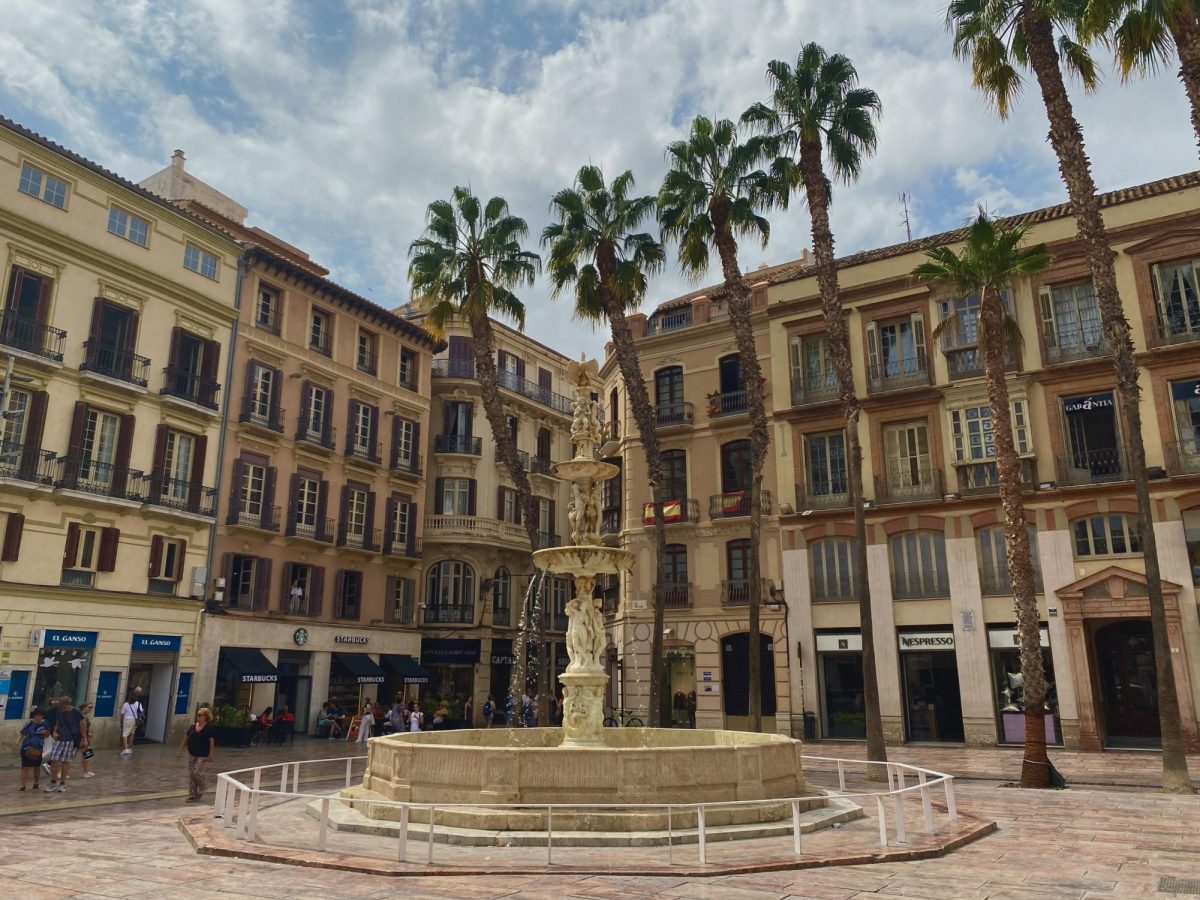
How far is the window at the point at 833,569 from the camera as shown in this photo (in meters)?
31.9

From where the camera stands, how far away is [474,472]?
147 ft

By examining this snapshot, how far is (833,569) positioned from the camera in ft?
106

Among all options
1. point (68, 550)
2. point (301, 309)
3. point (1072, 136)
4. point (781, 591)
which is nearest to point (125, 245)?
point (301, 309)

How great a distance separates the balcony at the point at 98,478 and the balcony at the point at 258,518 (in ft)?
12.1

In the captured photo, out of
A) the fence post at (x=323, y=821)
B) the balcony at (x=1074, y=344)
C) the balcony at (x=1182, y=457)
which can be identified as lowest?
the fence post at (x=323, y=821)

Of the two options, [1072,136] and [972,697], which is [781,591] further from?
[1072,136]

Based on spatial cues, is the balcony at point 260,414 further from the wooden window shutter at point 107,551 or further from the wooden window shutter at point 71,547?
the wooden window shutter at point 71,547

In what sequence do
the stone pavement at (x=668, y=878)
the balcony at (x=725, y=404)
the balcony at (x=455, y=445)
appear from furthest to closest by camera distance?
the balcony at (x=455, y=445) → the balcony at (x=725, y=404) → the stone pavement at (x=668, y=878)

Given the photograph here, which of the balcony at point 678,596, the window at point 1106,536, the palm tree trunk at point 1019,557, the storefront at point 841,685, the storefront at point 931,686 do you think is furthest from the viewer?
the balcony at point 678,596

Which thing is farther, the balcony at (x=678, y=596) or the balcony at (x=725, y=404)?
the balcony at (x=725, y=404)

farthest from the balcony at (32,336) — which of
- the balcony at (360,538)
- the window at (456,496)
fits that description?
the window at (456,496)

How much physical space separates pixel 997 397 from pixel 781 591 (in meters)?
13.7

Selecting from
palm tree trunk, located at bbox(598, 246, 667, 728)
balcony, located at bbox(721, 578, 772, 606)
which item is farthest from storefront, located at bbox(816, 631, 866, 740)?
palm tree trunk, located at bbox(598, 246, 667, 728)

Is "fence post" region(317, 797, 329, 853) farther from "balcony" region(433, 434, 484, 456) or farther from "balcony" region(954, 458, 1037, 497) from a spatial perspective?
"balcony" region(433, 434, 484, 456)
